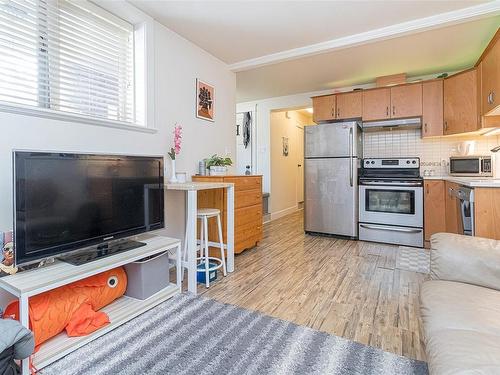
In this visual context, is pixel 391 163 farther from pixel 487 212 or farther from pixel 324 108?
pixel 487 212

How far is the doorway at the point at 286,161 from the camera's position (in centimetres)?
561

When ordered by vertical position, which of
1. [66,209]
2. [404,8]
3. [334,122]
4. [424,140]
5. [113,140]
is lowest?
[66,209]

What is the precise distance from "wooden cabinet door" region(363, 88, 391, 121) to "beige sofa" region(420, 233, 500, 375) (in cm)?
270

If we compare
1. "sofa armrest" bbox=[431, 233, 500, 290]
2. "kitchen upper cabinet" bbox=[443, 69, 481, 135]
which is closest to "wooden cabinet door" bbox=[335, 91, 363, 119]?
"kitchen upper cabinet" bbox=[443, 69, 481, 135]

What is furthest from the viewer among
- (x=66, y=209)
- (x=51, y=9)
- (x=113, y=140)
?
(x=113, y=140)

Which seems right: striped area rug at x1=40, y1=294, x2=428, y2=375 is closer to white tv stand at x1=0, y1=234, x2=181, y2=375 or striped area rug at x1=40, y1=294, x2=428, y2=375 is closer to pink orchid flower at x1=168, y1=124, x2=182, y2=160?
white tv stand at x1=0, y1=234, x2=181, y2=375

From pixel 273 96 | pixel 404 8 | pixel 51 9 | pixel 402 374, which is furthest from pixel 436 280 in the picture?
pixel 273 96

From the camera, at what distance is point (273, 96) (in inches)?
204

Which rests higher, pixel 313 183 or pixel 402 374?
pixel 313 183

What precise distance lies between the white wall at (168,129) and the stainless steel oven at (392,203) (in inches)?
79.7

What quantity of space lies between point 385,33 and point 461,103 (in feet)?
4.66

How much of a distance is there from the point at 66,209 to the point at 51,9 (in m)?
1.40

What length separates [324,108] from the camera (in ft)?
14.1

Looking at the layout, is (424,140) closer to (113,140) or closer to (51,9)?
(113,140)
